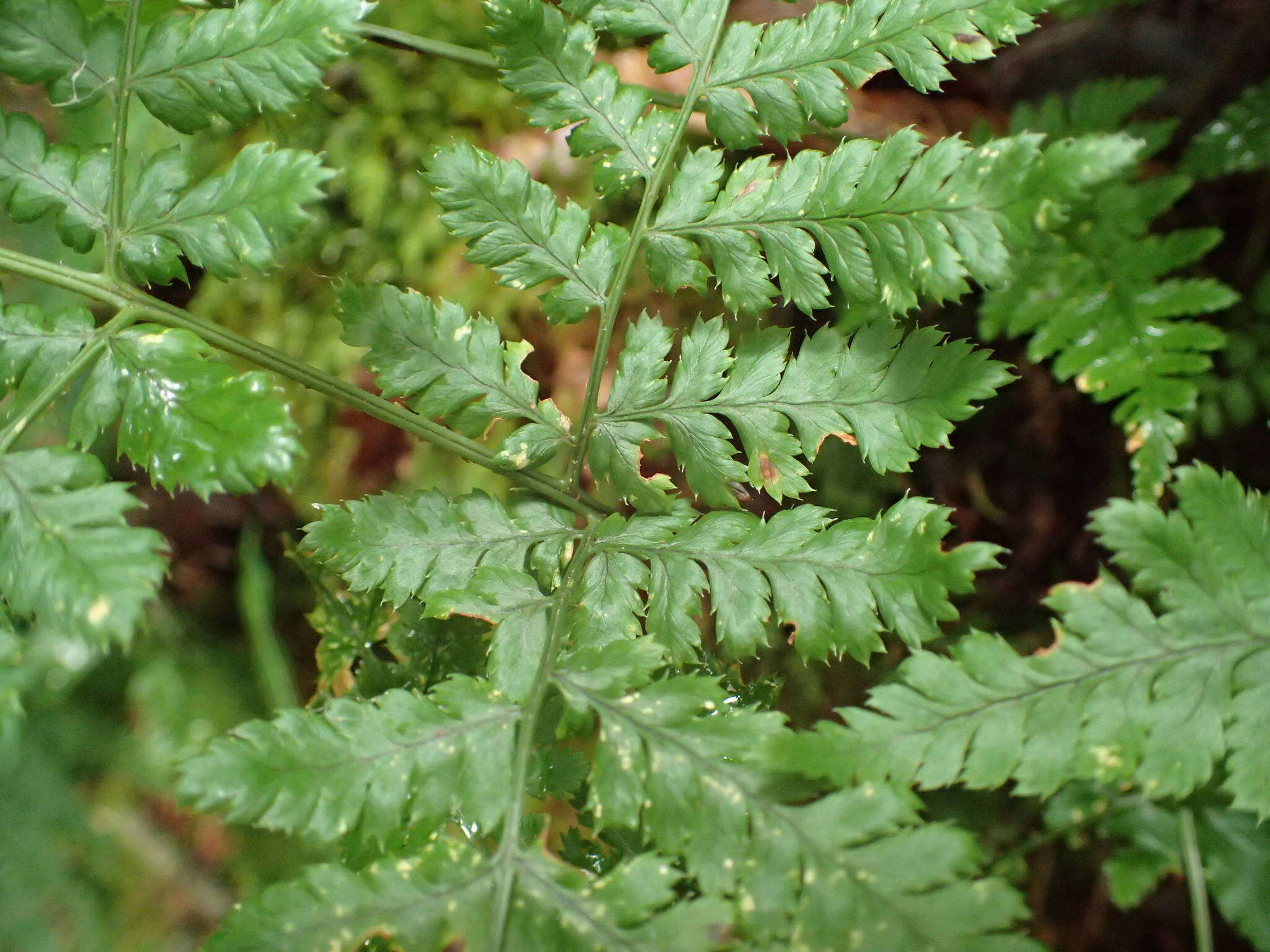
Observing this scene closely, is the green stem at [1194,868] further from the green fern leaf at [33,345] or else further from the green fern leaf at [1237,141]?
the green fern leaf at [33,345]

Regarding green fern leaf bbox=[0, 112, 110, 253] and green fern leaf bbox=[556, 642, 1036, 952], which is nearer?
green fern leaf bbox=[556, 642, 1036, 952]

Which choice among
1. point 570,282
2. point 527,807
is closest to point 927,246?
point 570,282

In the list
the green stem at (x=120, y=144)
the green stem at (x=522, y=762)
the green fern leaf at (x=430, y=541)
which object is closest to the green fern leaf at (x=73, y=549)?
the green fern leaf at (x=430, y=541)

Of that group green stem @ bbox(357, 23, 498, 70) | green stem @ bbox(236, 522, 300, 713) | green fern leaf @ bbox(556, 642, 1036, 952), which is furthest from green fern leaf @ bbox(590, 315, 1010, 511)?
green stem @ bbox(236, 522, 300, 713)

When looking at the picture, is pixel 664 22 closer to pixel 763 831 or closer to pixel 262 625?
pixel 763 831

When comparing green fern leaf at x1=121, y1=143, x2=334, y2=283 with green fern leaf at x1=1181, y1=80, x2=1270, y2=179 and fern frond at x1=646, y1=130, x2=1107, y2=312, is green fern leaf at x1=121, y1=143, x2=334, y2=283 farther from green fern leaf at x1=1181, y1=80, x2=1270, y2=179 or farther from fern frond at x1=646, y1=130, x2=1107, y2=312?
green fern leaf at x1=1181, y1=80, x2=1270, y2=179
